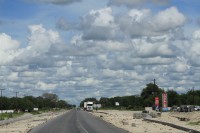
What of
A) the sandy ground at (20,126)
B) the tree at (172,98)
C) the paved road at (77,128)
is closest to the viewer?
the paved road at (77,128)

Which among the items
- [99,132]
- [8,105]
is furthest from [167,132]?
[8,105]

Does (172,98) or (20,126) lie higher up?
(172,98)

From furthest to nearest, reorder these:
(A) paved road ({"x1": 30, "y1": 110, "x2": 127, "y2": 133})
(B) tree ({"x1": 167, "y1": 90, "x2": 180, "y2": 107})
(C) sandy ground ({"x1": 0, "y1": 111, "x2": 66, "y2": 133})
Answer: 1. (B) tree ({"x1": 167, "y1": 90, "x2": 180, "y2": 107})
2. (C) sandy ground ({"x1": 0, "y1": 111, "x2": 66, "y2": 133})
3. (A) paved road ({"x1": 30, "y1": 110, "x2": 127, "y2": 133})

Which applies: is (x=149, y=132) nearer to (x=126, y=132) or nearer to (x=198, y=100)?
(x=126, y=132)

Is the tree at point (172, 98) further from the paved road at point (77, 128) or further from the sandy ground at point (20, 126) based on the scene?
the paved road at point (77, 128)

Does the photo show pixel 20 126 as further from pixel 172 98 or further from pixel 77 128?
pixel 172 98

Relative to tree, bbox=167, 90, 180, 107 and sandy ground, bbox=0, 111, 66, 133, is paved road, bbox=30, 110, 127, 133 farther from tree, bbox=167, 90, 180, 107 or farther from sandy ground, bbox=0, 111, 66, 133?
tree, bbox=167, 90, 180, 107

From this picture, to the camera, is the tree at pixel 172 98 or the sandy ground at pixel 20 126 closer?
the sandy ground at pixel 20 126

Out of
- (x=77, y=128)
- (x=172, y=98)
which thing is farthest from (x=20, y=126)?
(x=172, y=98)

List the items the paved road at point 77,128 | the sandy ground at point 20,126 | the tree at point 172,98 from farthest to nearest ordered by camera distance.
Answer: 1. the tree at point 172,98
2. the sandy ground at point 20,126
3. the paved road at point 77,128

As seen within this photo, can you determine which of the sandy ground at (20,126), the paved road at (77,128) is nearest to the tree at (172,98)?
the sandy ground at (20,126)

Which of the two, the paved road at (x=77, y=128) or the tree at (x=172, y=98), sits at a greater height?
the tree at (x=172, y=98)

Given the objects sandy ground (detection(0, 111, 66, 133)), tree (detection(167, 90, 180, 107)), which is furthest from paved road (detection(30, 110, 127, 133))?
tree (detection(167, 90, 180, 107))

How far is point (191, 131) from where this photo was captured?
31938 mm
